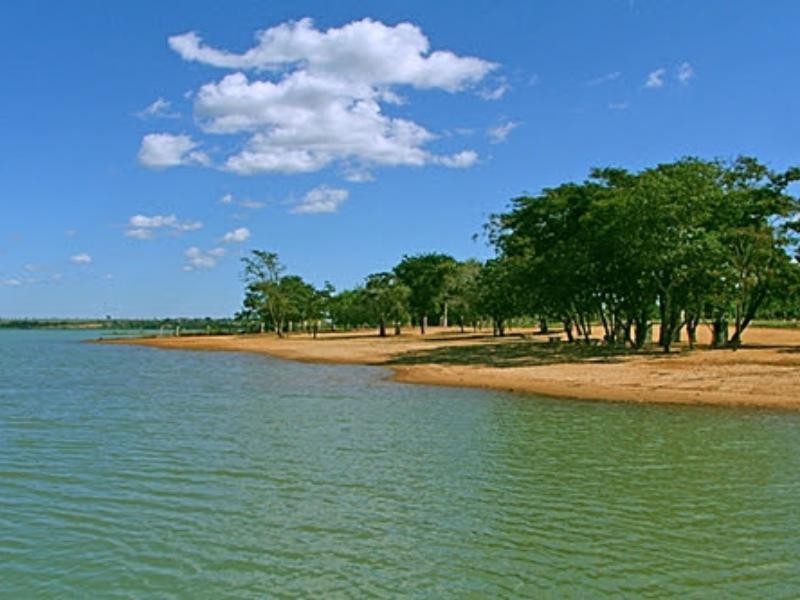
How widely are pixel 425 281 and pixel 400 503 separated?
273ft

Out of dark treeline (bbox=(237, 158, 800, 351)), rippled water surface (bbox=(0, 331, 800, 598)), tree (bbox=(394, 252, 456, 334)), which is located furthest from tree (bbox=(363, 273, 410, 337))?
rippled water surface (bbox=(0, 331, 800, 598))

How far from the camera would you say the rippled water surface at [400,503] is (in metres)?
8.89

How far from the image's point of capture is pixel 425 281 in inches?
3745

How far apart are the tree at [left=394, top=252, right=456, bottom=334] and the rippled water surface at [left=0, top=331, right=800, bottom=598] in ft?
211

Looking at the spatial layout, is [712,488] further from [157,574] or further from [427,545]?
[157,574]

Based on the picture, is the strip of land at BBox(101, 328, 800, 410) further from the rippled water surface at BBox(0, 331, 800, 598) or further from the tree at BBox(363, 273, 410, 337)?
the tree at BBox(363, 273, 410, 337)

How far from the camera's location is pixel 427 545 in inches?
399

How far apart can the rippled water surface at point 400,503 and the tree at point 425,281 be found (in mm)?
64448

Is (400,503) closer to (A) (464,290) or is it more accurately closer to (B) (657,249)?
(B) (657,249)

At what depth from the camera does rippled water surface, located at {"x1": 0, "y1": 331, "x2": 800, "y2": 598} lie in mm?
8891

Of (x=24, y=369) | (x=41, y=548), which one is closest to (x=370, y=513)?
(x=41, y=548)

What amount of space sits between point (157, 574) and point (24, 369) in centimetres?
4078

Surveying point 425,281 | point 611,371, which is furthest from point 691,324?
point 425,281

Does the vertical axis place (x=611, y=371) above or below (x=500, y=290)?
below
